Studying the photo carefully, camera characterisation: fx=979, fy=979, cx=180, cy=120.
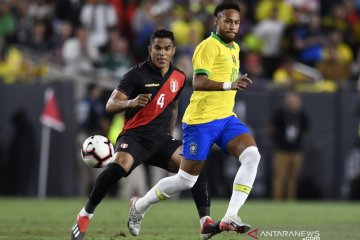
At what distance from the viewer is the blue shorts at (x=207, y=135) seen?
10.7 m

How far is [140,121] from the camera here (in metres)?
11.3

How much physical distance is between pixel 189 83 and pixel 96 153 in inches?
411

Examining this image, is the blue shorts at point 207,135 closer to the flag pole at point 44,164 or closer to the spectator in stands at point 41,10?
the flag pole at point 44,164

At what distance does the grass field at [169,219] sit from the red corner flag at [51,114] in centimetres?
176

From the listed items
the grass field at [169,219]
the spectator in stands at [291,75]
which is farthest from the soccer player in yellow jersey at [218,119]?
the spectator in stands at [291,75]

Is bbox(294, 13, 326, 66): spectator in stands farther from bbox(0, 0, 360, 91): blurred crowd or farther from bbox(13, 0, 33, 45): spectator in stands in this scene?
bbox(13, 0, 33, 45): spectator in stands

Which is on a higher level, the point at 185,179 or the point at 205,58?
the point at 205,58

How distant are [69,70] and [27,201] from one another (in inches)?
138

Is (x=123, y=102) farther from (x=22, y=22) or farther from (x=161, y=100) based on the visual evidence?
(x=22, y=22)

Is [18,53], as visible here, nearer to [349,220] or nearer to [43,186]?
[43,186]

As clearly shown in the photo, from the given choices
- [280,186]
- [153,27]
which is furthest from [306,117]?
[153,27]

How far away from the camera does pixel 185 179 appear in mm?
10891

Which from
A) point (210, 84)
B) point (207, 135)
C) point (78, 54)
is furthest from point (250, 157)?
point (78, 54)

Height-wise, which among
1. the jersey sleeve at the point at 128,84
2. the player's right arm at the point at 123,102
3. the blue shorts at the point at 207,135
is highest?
the jersey sleeve at the point at 128,84
